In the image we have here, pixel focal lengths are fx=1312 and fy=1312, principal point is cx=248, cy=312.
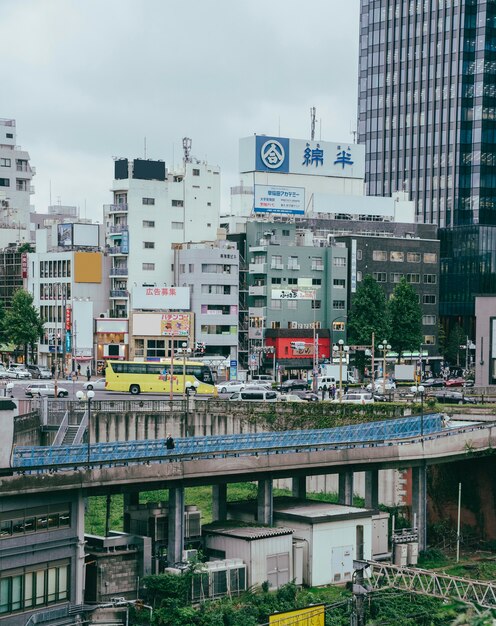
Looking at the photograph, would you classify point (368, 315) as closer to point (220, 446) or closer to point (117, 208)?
point (117, 208)

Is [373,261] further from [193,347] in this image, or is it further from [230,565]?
[230,565]

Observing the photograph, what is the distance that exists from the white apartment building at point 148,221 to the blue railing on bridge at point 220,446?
7187 cm

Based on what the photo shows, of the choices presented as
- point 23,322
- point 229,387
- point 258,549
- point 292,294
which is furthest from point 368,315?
point 258,549

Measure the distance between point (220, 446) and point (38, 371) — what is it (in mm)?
78194

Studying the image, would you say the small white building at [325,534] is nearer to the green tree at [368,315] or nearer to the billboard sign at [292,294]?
the green tree at [368,315]

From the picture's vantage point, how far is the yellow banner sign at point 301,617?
55.4 meters

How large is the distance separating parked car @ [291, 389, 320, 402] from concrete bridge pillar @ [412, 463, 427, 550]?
29699mm

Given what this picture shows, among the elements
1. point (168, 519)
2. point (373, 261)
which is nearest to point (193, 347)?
point (373, 261)

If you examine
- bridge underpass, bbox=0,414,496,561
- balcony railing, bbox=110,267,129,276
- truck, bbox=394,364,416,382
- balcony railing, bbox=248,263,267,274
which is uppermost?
balcony railing, bbox=248,263,267,274

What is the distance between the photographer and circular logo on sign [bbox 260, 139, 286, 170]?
158125 mm

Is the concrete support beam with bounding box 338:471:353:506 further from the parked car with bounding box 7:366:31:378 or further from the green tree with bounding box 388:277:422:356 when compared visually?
the green tree with bounding box 388:277:422:356

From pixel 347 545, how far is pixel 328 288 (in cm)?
8632

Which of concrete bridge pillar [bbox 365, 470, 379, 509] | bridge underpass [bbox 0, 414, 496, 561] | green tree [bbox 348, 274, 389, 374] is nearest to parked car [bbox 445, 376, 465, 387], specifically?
green tree [bbox 348, 274, 389, 374]

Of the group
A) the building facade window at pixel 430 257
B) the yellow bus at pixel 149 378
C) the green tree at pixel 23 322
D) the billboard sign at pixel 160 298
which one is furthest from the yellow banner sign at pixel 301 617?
the building facade window at pixel 430 257
